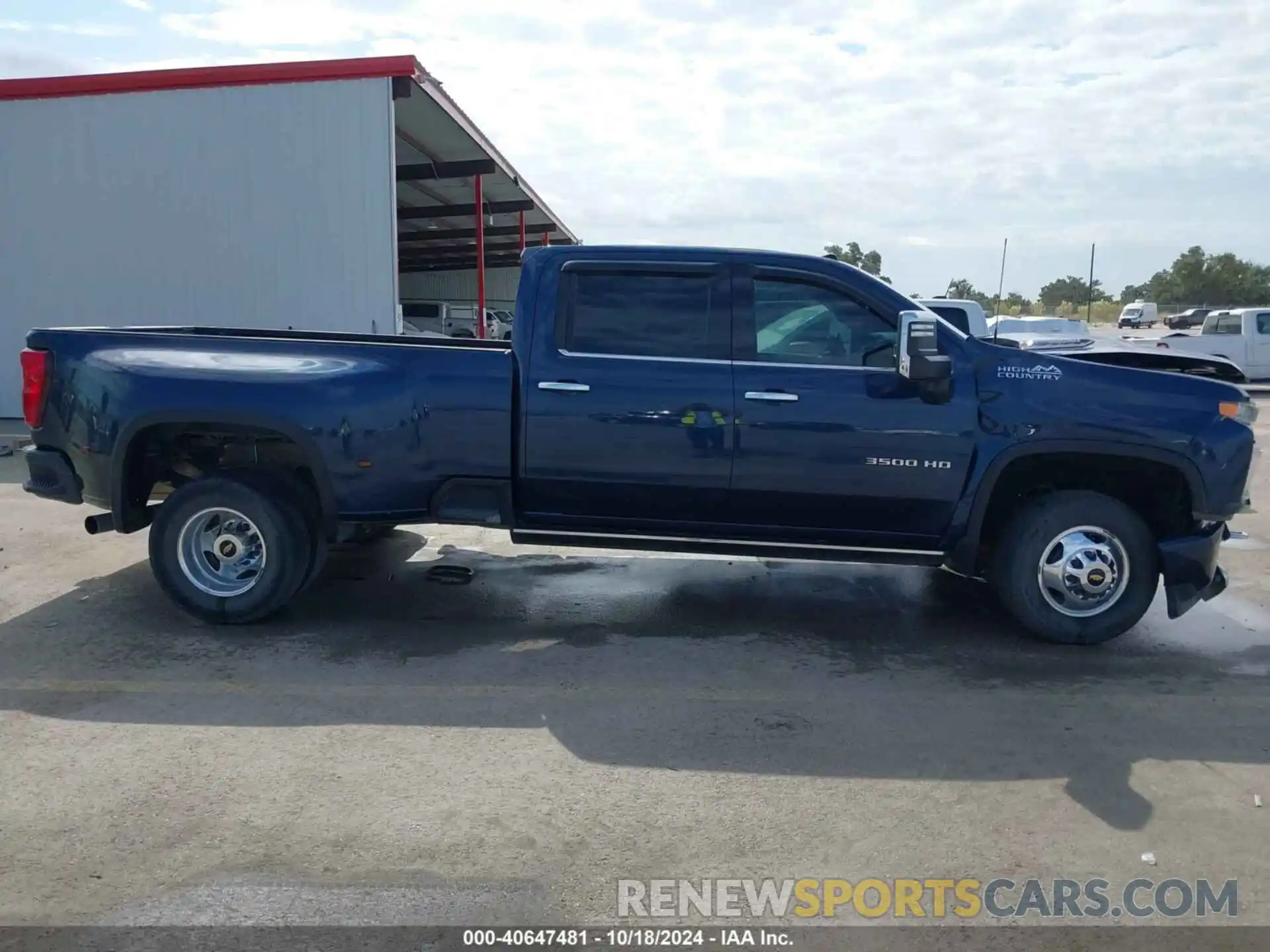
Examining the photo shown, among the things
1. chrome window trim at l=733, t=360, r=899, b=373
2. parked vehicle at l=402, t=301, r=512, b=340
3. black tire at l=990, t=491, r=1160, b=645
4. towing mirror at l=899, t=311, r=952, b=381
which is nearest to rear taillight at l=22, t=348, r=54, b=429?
chrome window trim at l=733, t=360, r=899, b=373

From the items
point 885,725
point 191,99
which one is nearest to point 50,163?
point 191,99

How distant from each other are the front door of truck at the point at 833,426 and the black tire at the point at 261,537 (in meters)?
Answer: 2.39

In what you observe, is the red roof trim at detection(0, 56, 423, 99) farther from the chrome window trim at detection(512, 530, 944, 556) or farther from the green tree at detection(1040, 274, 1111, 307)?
the green tree at detection(1040, 274, 1111, 307)

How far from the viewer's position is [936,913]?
10.5ft

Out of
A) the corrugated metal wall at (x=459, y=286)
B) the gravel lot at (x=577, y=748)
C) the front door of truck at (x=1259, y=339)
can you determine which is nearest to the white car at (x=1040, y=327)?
the front door of truck at (x=1259, y=339)

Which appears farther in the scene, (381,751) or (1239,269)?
(1239,269)

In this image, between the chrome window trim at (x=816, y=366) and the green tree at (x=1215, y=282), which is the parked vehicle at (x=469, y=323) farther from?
the green tree at (x=1215, y=282)

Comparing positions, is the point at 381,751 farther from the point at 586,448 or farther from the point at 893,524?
the point at 893,524

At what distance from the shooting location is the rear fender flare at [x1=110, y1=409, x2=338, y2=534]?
5.56 metres

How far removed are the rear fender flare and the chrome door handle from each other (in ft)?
7.47

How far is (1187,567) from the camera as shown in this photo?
5.50 meters

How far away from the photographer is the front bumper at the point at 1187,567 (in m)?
5.49

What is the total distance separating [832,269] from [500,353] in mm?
1810

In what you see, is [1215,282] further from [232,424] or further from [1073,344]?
[232,424]
